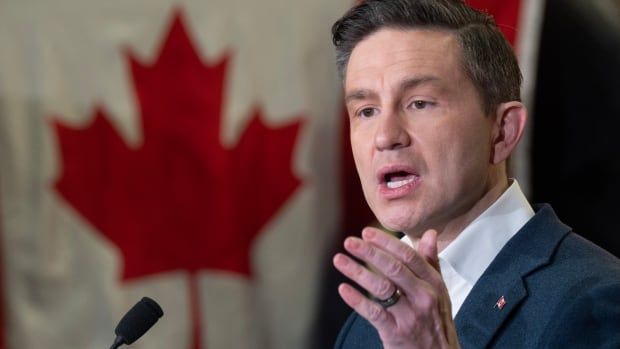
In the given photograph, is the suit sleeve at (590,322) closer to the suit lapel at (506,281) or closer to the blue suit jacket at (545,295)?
the blue suit jacket at (545,295)

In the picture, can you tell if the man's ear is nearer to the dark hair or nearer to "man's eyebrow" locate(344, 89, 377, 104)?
the dark hair

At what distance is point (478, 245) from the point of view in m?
1.76

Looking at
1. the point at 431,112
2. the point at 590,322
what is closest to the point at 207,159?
the point at 431,112

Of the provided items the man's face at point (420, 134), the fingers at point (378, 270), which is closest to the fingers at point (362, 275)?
the fingers at point (378, 270)

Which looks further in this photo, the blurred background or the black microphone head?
the blurred background

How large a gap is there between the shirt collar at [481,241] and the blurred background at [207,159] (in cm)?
171

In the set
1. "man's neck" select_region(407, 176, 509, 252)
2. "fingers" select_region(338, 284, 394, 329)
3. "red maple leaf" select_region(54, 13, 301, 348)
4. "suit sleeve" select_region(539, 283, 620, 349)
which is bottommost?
"red maple leaf" select_region(54, 13, 301, 348)

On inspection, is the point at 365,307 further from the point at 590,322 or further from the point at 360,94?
the point at 360,94

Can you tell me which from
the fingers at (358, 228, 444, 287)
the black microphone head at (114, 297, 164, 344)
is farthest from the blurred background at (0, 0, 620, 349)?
the fingers at (358, 228, 444, 287)

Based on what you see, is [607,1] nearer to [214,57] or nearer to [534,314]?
[214,57]

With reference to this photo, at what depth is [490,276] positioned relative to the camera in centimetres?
171

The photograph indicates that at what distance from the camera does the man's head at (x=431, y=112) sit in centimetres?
172

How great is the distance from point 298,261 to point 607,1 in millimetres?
1307

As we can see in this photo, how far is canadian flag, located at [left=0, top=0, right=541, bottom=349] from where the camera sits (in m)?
3.35
